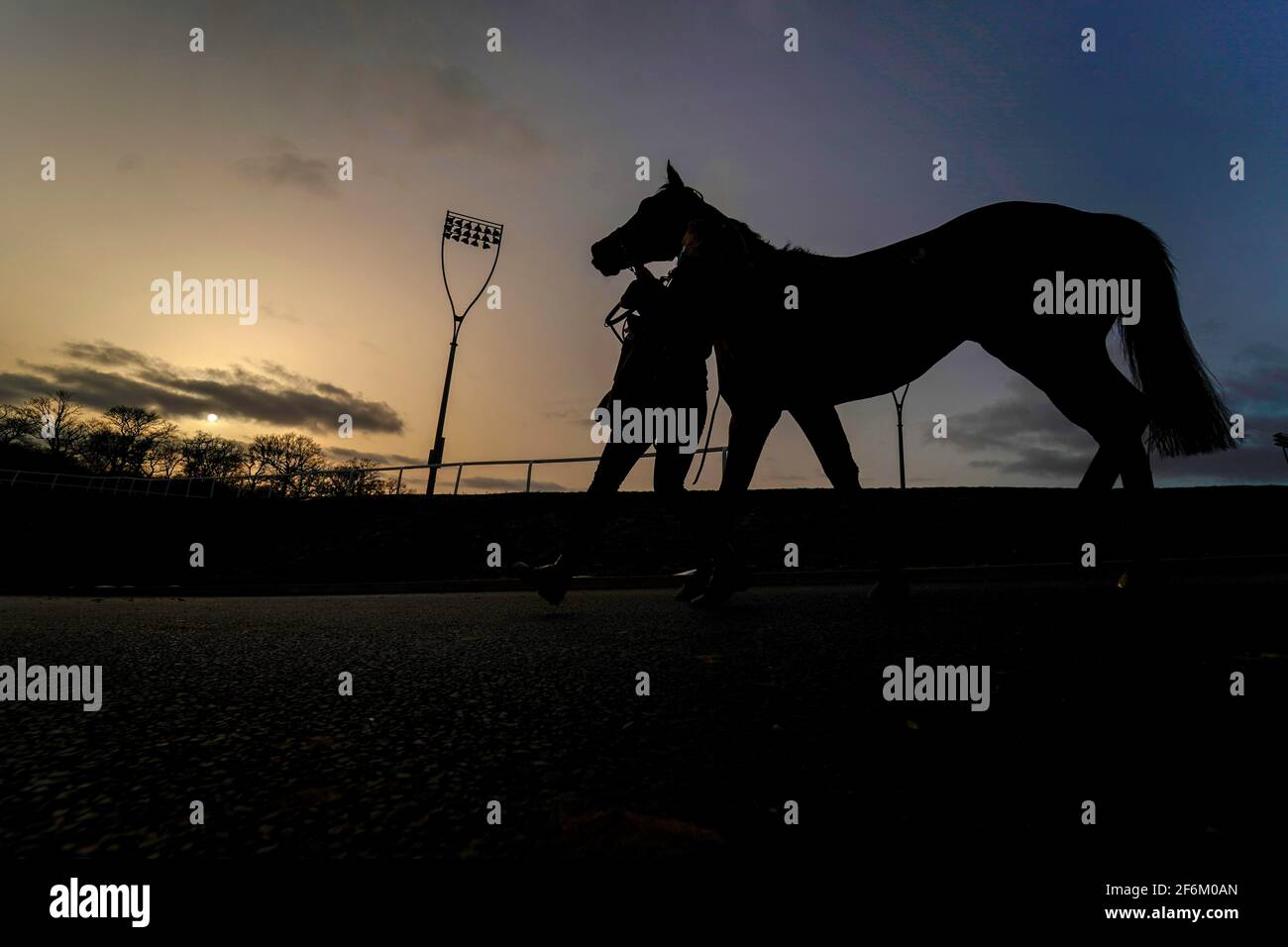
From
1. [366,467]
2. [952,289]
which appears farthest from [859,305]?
[366,467]

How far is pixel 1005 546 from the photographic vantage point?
888cm

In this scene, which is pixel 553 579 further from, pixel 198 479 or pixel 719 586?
pixel 198 479

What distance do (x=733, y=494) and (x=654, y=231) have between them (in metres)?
1.94

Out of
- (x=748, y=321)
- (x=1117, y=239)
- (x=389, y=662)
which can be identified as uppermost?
(x=1117, y=239)

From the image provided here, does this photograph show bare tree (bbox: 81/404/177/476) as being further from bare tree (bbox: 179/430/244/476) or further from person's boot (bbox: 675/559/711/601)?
person's boot (bbox: 675/559/711/601)

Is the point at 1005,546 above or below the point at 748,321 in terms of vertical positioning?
below

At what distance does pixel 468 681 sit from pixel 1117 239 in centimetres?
453

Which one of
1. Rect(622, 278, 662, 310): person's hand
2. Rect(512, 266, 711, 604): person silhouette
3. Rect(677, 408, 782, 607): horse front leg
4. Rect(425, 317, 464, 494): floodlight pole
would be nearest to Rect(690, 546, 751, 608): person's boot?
Rect(677, 408, 782, 607): horse front leg

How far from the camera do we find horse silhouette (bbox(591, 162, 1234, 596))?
3.87m

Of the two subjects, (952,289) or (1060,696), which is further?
(952,289)

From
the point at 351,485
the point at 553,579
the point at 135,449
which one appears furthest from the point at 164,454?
the point at 553,579

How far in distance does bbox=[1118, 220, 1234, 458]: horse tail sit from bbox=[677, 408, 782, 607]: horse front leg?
2276mm
